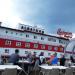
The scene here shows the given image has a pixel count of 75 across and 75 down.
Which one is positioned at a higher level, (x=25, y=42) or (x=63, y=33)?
(x=63, y=33)

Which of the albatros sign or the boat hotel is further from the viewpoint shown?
the albatros sign

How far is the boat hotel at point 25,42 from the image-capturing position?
149 ft

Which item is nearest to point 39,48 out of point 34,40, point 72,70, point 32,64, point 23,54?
point 34,40

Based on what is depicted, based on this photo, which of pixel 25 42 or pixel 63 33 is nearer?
pixel 25 42

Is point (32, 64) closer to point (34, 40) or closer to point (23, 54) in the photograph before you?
point (23, 54)

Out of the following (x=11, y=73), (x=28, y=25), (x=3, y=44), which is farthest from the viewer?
(x=28, y=25)

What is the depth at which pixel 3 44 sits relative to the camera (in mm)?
45094

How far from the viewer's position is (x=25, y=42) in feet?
163

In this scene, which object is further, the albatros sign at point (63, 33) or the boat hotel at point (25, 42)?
the albatros sign at point (63, 33)

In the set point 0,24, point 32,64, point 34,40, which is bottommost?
point 32,64

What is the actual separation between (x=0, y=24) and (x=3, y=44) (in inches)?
194

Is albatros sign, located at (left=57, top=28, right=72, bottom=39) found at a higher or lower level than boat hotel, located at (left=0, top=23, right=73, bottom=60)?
higher

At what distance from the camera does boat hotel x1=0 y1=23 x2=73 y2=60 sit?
45.3m

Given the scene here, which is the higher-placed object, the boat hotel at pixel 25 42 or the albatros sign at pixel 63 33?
the albatros sign at pixel 63 33
